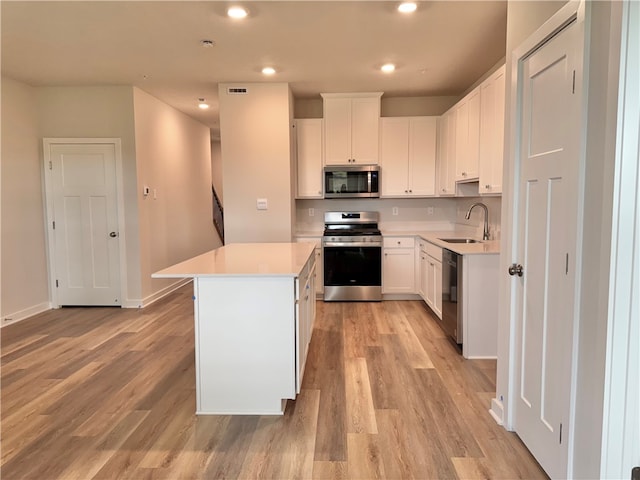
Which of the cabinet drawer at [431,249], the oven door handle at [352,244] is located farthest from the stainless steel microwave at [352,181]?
the cabinet drawer at [431,249]

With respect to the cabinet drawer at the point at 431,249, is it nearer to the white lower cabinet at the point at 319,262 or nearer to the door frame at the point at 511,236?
the white lower cabinet at the point at 319,262

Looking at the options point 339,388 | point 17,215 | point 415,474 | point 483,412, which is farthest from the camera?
point 17,215

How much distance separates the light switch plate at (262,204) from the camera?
4.74 metres

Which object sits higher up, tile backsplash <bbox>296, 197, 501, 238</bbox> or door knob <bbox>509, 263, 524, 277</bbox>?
tile backsplash <bbox>296, 197, 501, 238</bbox>

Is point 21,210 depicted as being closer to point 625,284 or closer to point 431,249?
point 431,249

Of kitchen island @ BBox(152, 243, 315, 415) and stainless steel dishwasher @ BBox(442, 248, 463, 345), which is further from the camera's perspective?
stainless steel dishwasher @ BBox(442, 248, 463, 345)

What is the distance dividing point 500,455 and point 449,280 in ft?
5.68

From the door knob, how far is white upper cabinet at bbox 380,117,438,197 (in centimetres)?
321

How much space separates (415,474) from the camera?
6.05ft

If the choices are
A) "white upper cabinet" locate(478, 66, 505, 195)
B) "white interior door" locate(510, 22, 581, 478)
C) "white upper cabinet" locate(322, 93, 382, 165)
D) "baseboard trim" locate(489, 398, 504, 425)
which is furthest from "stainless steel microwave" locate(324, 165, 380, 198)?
"baseboard trim" locate(489, 398, 504, 425)

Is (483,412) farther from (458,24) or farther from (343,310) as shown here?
(458,24)

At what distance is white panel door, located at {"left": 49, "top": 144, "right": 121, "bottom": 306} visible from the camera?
187 inches

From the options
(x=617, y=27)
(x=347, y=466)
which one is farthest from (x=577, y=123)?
(x=347, y=466)

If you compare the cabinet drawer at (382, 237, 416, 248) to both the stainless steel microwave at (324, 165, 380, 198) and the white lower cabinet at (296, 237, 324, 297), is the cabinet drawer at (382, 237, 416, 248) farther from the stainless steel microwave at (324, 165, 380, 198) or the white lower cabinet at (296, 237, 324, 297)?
the white lower cabinet at (296, 237, 324, 297)
